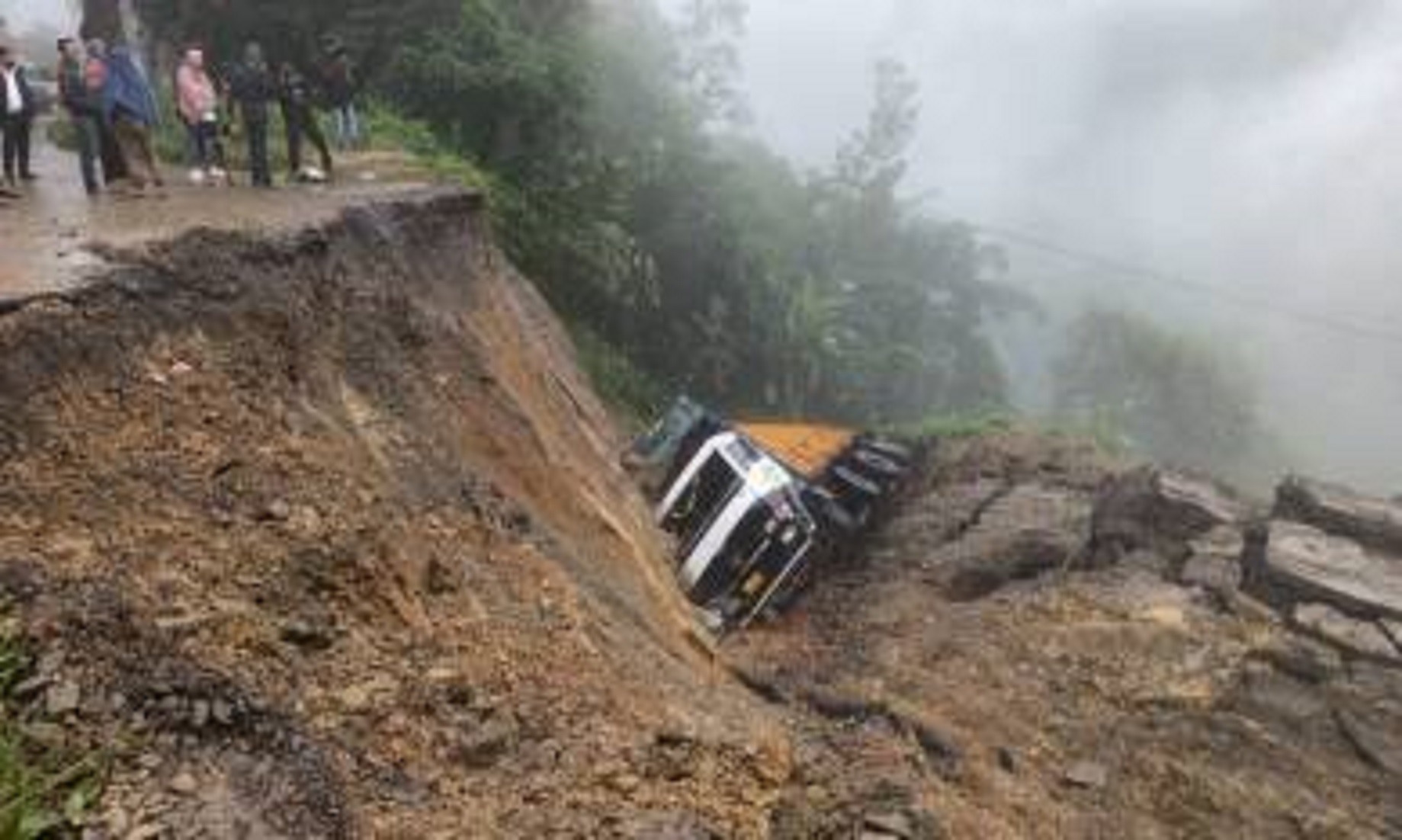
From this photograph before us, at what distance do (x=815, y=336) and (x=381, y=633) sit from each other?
24726 millimetres

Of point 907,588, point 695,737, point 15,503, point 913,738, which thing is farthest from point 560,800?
point 907,588

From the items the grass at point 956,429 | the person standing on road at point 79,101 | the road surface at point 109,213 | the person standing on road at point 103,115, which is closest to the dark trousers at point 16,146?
the road surface at point 109,213

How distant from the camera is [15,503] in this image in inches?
288

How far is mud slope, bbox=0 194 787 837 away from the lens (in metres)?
6.49

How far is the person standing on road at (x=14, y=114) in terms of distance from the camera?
13523 mm

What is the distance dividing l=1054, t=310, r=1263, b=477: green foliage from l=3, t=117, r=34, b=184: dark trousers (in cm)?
3877

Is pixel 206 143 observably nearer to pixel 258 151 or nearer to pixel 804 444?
pixel 258 151

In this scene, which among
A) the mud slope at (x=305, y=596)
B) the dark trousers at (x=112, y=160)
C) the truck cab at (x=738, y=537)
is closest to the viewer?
the mud slope at (x=305, y=596)

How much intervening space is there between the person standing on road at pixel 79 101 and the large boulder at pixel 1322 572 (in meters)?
11.1

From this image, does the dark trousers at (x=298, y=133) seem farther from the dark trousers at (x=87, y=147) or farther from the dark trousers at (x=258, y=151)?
the dark trousers at (x=87, y=147)

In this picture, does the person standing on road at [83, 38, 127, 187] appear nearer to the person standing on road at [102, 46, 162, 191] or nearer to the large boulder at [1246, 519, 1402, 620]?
the person standing on road at [102, 46, 162, 191]

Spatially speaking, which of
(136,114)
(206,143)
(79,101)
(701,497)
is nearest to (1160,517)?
(701,497)

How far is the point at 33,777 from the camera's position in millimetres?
5746

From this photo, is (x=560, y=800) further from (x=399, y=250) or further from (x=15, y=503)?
(x=399, y=250)
